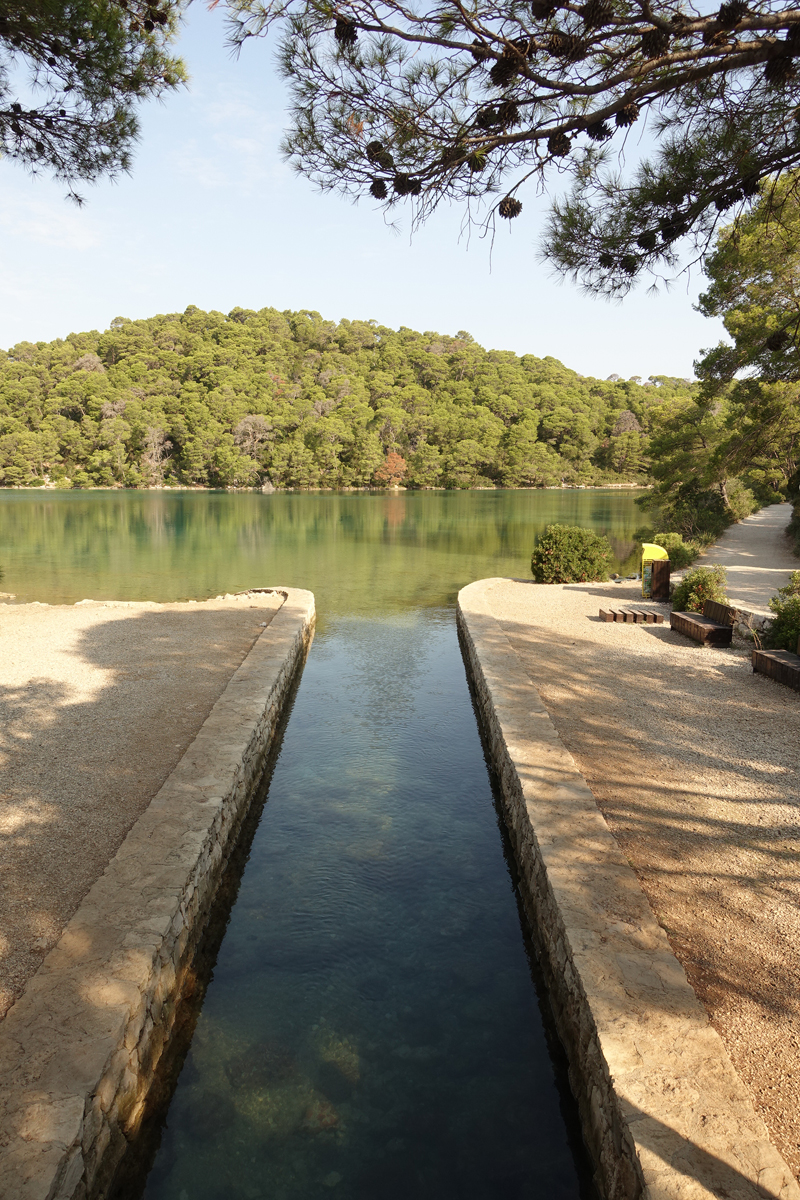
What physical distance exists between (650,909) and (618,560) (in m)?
19.8

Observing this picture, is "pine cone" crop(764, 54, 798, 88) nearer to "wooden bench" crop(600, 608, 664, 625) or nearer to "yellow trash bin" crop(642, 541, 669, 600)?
"wooden bench" crop(600, 608, 664, 625)

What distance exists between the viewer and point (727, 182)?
459 cm

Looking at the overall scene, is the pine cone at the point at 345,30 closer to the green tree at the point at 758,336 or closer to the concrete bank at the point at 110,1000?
the concrete bank at the point at 110,1000

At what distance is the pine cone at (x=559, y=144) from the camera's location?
4.37 metres

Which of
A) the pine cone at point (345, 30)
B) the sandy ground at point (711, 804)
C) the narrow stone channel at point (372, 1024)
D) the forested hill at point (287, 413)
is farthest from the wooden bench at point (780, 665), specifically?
the forested hill at point (287, 413)

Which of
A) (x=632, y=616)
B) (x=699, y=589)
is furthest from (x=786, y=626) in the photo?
(x=632, y=616)

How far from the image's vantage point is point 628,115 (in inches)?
169

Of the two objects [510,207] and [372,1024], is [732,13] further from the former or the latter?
[372,1024]

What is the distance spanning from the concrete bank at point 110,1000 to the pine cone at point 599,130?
4768 millimetres

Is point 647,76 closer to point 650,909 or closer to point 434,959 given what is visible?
point 650,909

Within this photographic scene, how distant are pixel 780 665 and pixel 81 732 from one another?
22.7 ft

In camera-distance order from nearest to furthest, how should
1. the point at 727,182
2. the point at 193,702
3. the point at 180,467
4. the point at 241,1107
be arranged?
the point at 241,1107
the point at 727,182
the point at 193,702
the point at 180,467

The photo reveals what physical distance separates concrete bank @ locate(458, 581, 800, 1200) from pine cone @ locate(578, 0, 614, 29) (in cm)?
449

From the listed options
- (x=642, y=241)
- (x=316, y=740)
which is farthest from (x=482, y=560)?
(x=642, y=241)
